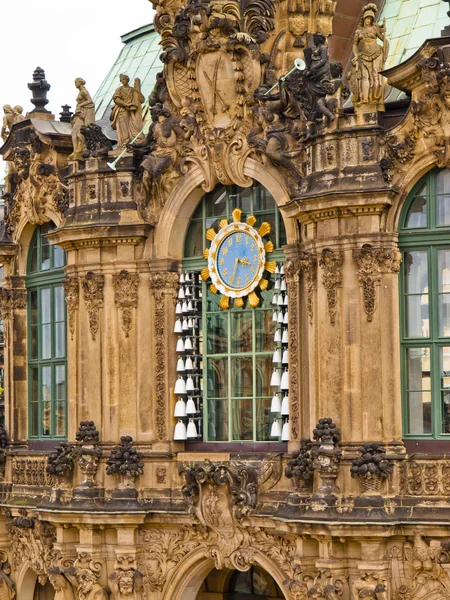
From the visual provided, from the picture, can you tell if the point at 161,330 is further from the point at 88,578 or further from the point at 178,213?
the point at 88,578

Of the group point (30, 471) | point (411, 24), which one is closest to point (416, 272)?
point (411, 24)

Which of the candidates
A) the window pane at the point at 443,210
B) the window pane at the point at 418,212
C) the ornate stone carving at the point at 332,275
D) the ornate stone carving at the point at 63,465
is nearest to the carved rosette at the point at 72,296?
the ornate stone carving at the point at 63,465

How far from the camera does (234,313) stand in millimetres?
38031

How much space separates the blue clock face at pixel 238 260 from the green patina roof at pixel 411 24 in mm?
4151

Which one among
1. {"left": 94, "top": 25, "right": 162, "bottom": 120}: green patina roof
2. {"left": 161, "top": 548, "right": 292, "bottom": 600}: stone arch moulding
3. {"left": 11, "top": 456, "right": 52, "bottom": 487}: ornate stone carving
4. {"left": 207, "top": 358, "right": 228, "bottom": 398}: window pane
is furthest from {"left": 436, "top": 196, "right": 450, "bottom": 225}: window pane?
{"left": 11, "top": 456, "right": 52, "bottom": 487}: ornate stone carving

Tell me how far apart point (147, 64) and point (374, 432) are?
12.6m

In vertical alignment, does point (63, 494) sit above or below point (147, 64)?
below

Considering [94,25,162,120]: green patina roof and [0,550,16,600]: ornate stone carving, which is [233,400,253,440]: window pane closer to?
[0,550,16,600]: ornate stone carving

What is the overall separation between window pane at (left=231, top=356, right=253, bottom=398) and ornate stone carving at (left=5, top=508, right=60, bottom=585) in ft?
16.8

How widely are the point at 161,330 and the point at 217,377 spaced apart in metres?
1.43

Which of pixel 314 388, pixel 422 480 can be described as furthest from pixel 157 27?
pixel 422 480

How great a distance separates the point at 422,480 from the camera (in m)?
34.5

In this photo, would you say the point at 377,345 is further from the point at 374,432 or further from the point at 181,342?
the point at 181,342

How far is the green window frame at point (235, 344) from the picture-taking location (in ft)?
123
